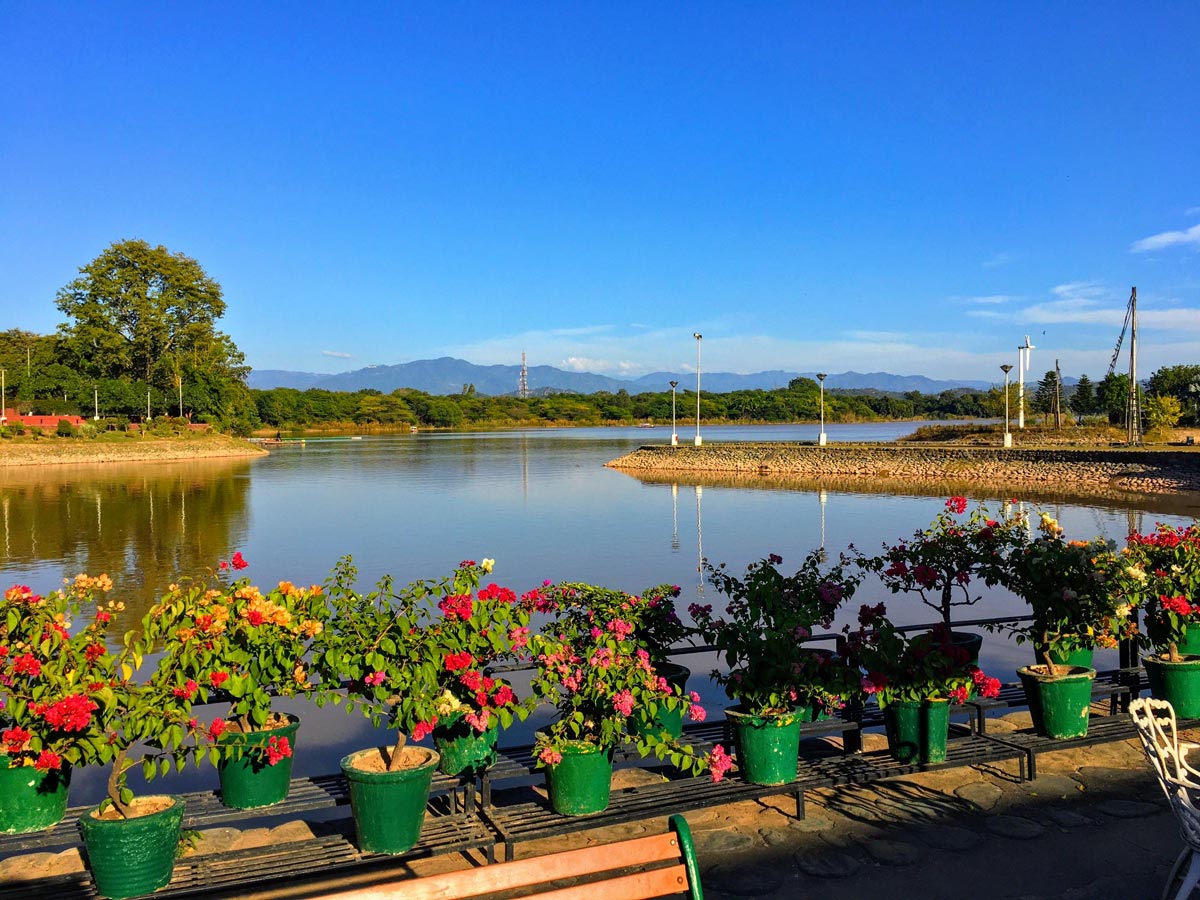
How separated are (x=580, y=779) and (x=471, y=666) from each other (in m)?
0.75

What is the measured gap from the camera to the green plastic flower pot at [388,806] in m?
3.85

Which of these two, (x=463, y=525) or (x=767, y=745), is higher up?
(x=767, y=745)

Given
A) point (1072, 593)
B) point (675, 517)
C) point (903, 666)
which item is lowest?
point (675, 517)

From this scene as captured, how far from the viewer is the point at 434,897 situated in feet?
6.72

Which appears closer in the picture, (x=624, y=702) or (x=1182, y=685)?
(x=624, y=702)

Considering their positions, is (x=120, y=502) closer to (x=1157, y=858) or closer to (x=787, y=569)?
(x=787, y=569)

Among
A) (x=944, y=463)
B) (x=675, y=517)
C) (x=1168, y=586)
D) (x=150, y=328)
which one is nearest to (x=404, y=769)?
(x=1168, y=586)

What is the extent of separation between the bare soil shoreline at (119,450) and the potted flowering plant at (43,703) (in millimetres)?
60573

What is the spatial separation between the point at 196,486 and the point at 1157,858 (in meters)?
40.9

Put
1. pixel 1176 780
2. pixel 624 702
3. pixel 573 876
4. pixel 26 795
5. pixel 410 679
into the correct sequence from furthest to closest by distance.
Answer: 1. pixel 624 702
2. pixel 410 679
3. pixel 26 795
4. pixel 1176 780
5. pixel 573 876

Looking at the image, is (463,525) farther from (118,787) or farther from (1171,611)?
(118,787)

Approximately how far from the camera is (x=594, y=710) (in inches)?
174

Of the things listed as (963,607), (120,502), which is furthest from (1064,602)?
(120,502)

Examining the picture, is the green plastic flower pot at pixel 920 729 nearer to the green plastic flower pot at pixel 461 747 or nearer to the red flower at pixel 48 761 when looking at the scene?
the green plastic flower pot at pixel 461 747
